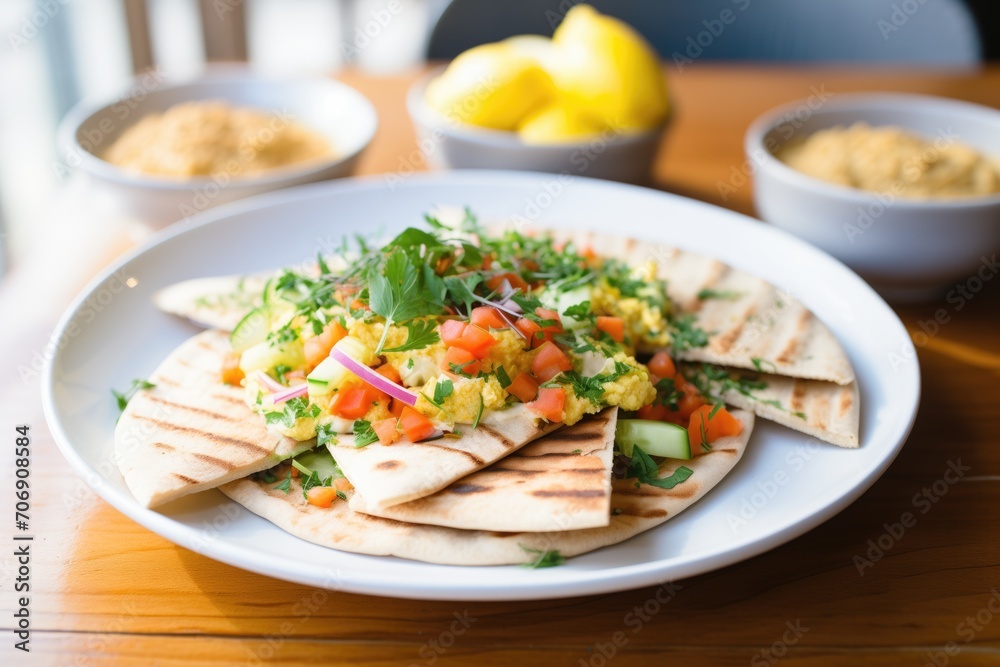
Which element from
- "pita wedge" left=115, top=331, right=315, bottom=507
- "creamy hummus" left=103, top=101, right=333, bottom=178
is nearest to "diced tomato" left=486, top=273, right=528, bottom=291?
"pita wedge" left=115, top=331, right=315, bottom=507

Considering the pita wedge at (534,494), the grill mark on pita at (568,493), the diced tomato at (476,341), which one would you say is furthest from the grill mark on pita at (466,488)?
the diced tomato at (476,341)

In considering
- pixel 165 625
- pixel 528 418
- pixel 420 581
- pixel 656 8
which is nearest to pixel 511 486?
pixel 528 418

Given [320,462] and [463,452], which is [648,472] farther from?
[320,462]

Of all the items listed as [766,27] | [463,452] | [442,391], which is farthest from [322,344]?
[766,27]

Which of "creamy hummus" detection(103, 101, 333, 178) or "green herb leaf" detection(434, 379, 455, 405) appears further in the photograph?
"creamy hummus" detection(103, 101, 333, 178)

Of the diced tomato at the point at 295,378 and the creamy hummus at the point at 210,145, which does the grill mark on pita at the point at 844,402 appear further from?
the creamy hummus at the point at 210,145

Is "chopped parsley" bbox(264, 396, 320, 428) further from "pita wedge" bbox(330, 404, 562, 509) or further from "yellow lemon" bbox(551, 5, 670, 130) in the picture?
"yellow lemon" bbox(551, 5, 670, 130)

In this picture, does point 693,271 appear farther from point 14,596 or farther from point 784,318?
point 14,596
